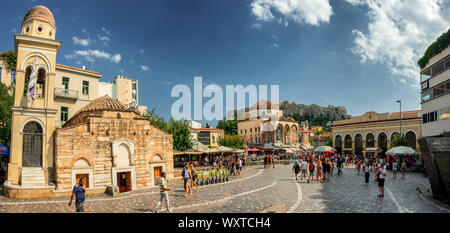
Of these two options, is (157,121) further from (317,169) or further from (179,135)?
(317,169)

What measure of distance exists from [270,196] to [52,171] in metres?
13.7

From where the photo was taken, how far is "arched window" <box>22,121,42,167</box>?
16031 millimetres

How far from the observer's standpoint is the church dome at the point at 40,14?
1700 centimetres

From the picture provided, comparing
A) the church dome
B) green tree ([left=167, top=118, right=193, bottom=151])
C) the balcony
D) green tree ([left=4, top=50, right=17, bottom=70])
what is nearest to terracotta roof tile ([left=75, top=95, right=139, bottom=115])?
the church dome

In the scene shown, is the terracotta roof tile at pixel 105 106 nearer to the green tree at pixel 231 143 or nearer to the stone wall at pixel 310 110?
the green tree at pixel 231 143

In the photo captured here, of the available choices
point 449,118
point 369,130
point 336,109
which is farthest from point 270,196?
point 336,109

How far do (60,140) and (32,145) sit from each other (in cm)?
280

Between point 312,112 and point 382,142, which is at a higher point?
point 312,112

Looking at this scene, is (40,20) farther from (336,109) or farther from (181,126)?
(336,109)

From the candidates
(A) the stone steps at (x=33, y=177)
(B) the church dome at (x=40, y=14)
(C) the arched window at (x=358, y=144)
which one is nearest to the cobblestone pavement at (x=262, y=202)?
(A) the stone steps at (x=33, y=177)

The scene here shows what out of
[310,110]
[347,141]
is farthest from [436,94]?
[310,110]

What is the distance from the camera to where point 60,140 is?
15117 mm

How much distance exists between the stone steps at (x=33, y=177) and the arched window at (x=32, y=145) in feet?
1.33

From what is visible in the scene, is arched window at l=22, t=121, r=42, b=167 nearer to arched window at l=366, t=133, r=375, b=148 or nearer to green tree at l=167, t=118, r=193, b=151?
green tree at l=167, t=118, r=193, b=151
